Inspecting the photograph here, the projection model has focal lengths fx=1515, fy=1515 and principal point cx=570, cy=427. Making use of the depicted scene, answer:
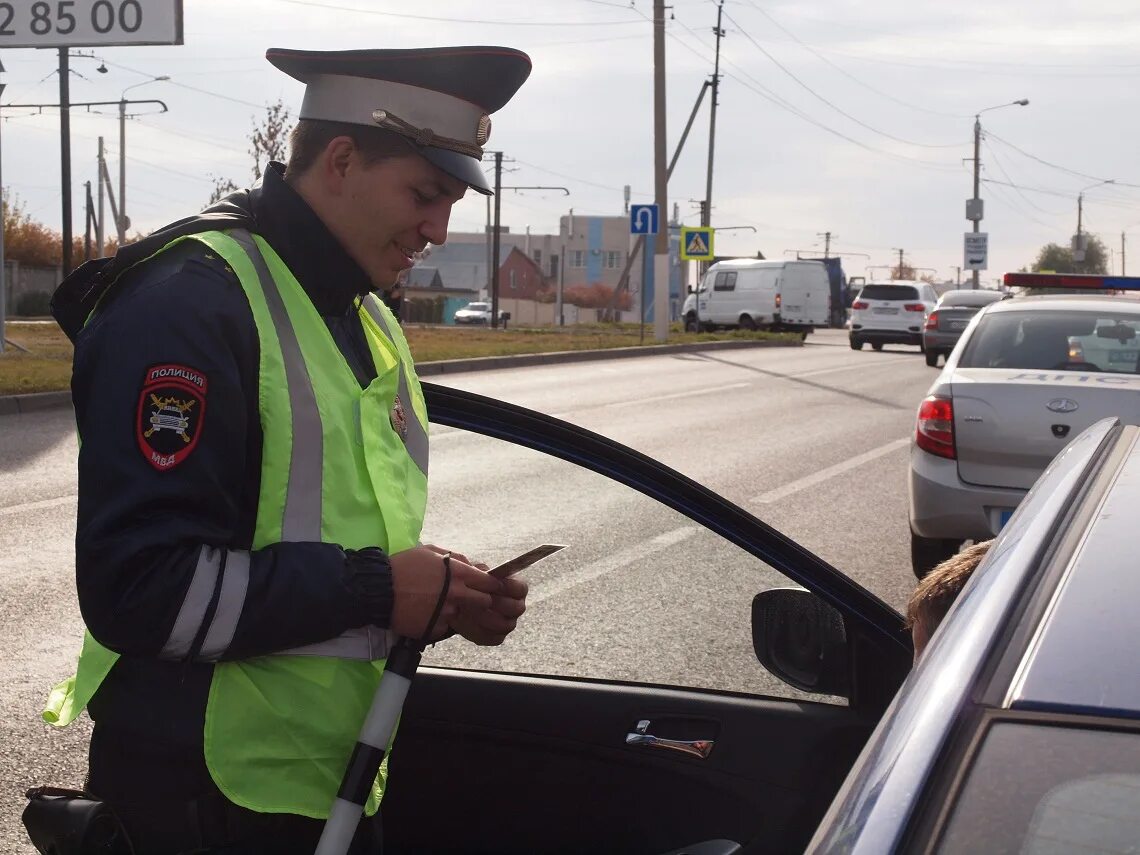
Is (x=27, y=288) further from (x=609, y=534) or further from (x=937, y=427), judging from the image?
(x=609, y=534)

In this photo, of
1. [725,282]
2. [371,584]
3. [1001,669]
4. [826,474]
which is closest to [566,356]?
[826,474]

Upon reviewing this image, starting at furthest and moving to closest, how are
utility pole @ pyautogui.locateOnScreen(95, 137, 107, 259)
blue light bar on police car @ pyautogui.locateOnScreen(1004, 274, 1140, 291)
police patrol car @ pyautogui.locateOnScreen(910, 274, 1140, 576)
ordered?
utility pole @ pyautogui.locateOnScreen(95, 137, 107, 259) < blue light bar on police car @ pyautogui.locateOnScreen(1004, 274, 1140, 291) < police patrol car @ pyautogui.locateOnScreen(910, 274, 1140, 576)

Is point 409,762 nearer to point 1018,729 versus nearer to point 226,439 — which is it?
point 226,439

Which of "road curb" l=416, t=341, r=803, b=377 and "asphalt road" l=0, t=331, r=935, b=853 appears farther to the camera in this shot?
"road curb" l=416, t=341, r=803, b=377

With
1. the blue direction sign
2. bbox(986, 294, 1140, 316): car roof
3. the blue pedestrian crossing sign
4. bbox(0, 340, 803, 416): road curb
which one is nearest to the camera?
bbox(986, 294, 1140, 316): car roof

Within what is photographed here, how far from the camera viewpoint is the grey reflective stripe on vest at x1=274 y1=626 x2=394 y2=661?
180 cm

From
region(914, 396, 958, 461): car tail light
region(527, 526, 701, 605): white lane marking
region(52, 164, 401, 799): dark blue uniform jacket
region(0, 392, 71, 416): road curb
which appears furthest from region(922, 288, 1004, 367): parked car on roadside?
region(52, 164, 401, 799): dark blue uniform jacket

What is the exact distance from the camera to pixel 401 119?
1.94 meters

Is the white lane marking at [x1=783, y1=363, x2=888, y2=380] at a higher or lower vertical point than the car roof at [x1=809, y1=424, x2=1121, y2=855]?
lower

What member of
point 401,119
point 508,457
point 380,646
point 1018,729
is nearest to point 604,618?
point 508,457

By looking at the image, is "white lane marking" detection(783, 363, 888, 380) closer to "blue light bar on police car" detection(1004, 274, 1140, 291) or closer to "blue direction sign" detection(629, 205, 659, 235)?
"blue direction sign" detection(629, 205, 659, 235)

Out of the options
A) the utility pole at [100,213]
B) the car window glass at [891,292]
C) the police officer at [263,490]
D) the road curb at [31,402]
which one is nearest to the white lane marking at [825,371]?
the car window glass at [891,292]

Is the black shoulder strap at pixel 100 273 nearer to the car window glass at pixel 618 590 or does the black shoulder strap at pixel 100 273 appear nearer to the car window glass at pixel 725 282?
the car window glass at pixel 618 590

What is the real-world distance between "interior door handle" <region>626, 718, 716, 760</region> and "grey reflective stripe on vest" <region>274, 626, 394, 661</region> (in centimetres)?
68
